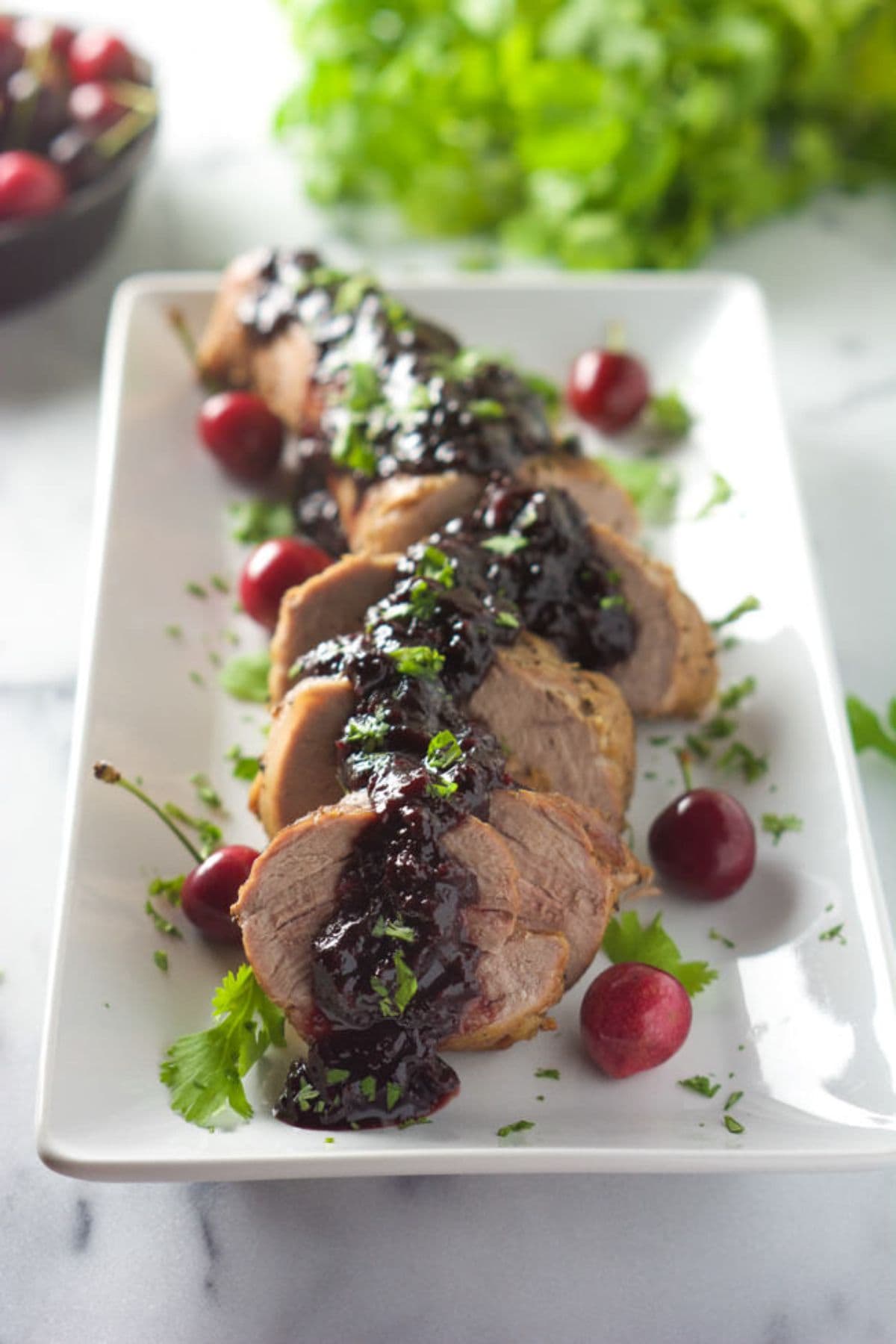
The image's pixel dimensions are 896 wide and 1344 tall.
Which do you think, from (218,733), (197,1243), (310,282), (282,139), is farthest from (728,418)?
(197,1243)

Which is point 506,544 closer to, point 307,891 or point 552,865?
point 552,865

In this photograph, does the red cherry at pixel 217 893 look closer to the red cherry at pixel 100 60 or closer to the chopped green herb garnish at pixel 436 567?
the chopped green herb garnish at pixel 436 567

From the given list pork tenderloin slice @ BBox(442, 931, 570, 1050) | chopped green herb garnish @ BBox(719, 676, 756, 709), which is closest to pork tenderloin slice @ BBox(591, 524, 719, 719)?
chopped green herb garnish @ BBox(719, 676, 756, 709)

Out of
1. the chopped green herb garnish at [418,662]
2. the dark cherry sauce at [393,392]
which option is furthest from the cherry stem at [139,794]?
the dark cherry sauce at [393,392]

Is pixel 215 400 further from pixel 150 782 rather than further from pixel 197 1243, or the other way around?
pixel 197 1243

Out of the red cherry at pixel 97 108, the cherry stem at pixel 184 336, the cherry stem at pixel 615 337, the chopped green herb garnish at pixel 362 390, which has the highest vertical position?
the red cherry at pixel 97 108
